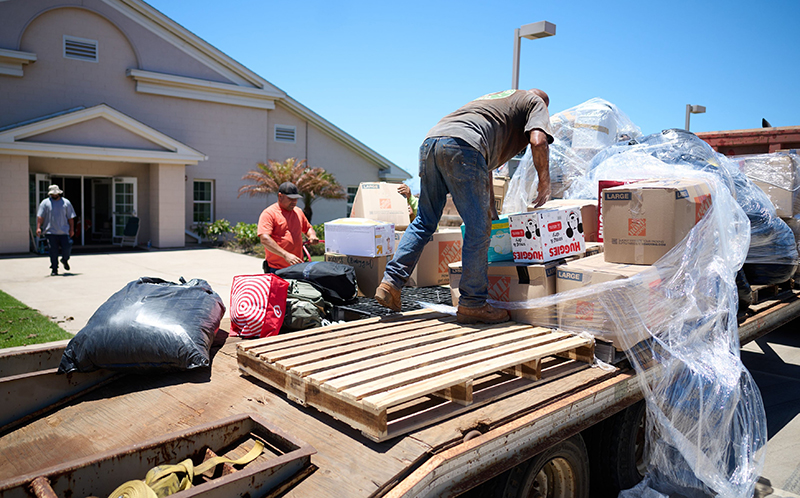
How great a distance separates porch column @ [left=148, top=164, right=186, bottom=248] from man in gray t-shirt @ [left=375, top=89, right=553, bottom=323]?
15263 mm

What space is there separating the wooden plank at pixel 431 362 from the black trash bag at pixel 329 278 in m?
1.47

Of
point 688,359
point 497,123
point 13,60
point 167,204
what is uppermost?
point 13,60

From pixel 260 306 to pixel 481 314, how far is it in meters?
1.46

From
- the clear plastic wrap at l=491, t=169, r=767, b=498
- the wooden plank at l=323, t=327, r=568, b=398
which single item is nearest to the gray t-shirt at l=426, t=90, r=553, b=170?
the clear plastic wrap at l=491, t=169, r=767, b=498

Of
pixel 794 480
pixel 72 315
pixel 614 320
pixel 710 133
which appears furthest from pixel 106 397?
pixel 710 133

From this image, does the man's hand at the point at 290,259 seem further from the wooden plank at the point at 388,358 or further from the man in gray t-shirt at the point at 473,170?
the wooden plank at the point at 388,358

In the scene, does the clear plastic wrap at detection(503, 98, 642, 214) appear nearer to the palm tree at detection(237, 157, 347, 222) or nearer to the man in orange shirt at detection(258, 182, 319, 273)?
the man in orange shirt at detection(258, 182, 319, 273)

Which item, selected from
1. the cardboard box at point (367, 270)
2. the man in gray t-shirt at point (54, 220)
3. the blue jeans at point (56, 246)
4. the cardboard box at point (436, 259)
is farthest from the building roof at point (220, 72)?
the cardboard box at point (436, 259)

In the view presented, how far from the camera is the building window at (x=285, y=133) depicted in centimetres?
2050

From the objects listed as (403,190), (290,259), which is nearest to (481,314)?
(290,259)

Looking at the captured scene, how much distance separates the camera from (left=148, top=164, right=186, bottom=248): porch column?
17078 millimetres

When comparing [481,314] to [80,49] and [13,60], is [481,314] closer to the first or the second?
[13,60]

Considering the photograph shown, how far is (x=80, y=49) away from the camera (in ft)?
53.0

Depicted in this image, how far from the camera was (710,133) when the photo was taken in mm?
7691
